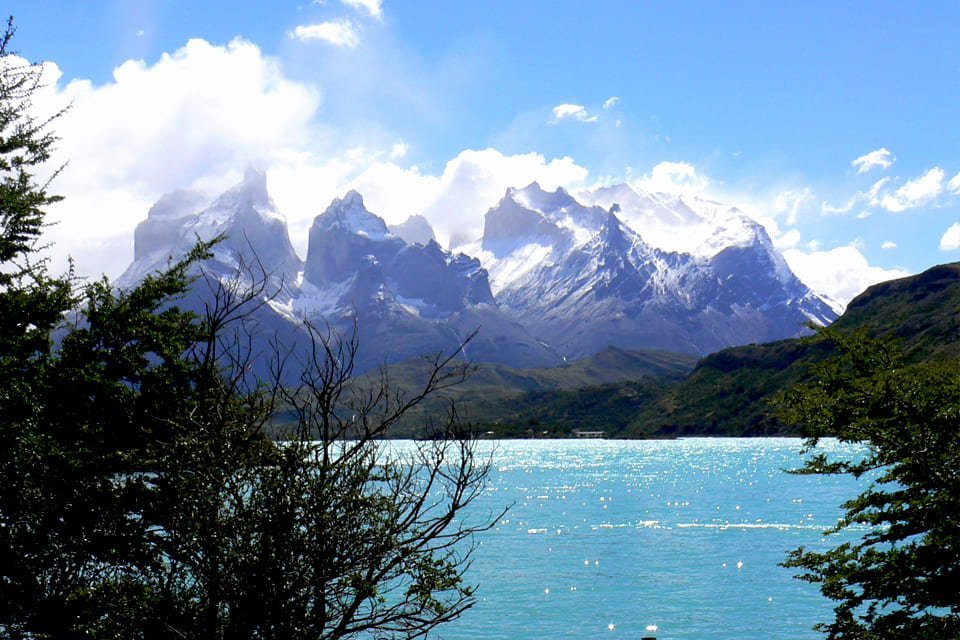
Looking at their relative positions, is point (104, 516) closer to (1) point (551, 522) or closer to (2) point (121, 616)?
(2) point (121, 616)

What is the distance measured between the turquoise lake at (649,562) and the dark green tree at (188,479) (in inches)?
516

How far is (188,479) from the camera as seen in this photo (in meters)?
11.6

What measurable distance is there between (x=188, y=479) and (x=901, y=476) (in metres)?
14.4

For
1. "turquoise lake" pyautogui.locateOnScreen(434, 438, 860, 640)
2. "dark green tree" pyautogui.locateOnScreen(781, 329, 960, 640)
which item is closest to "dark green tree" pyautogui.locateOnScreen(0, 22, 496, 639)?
"dark green tree" pyautogui.locateOnScreen(781, 329, 960, 640)

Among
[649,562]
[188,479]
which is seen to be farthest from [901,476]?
[649,562]

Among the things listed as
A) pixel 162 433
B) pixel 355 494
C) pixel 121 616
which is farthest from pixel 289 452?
pixel 162 433

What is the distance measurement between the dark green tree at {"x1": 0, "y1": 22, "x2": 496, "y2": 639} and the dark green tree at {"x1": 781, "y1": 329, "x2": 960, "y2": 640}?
347 inches

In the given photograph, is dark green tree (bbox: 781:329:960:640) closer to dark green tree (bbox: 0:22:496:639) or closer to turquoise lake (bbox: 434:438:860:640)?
dark green tree (bbox: 0:22:496:639)

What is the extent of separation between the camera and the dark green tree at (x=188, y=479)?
35.3 ft

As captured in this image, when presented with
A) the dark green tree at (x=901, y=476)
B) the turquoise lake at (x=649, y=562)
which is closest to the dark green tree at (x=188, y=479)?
the dark green tree at (x=901, y=476)

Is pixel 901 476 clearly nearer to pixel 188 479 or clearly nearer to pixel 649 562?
pixel 188 479

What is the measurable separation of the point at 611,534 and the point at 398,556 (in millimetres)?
82803

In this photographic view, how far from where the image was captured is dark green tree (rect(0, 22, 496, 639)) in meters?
10.8

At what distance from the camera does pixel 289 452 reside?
36.3ft
